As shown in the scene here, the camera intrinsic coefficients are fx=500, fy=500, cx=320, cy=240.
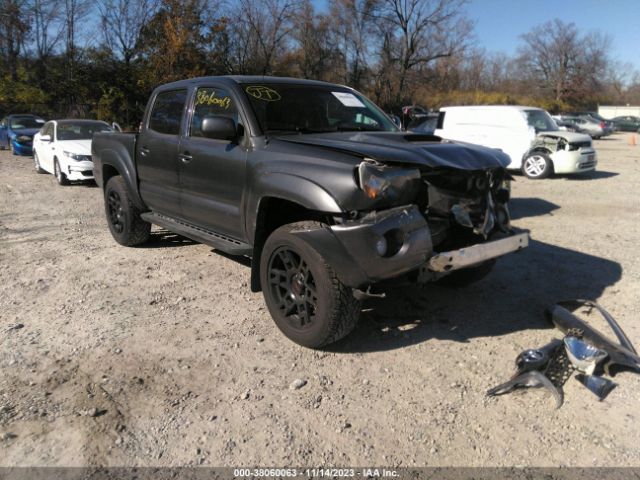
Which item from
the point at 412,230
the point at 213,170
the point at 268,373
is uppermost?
the point at 213,170

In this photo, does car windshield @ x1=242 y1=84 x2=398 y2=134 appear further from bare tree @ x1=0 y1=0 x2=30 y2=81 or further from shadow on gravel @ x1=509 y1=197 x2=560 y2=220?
bare tree @ x1=0 y1=0 x2=30 y2=81

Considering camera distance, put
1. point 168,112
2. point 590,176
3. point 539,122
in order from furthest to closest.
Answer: point 590,176 < point 539,122 < point 168,112

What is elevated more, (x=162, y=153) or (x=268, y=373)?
(x=162, y=153)

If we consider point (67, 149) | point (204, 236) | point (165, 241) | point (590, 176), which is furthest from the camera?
point (590, 176)

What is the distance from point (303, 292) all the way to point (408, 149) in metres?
1.26

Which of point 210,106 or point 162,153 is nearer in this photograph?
point 210,106

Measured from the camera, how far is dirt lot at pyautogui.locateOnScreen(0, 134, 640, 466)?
2650 millimetres

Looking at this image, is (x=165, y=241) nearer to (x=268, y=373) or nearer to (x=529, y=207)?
(x=268, y=373)

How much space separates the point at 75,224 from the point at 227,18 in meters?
22.7

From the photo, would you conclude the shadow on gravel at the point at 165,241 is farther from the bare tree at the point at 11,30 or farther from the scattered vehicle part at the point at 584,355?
the bare tree at the point at 11,30

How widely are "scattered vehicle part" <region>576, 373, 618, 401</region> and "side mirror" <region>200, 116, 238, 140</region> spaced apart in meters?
3.02

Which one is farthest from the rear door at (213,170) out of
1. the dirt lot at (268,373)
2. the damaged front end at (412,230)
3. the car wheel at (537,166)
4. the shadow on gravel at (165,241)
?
the car wheel at (537,166)

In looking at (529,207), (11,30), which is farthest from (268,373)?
(11,30)

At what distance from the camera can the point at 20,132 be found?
18281 millimetres
